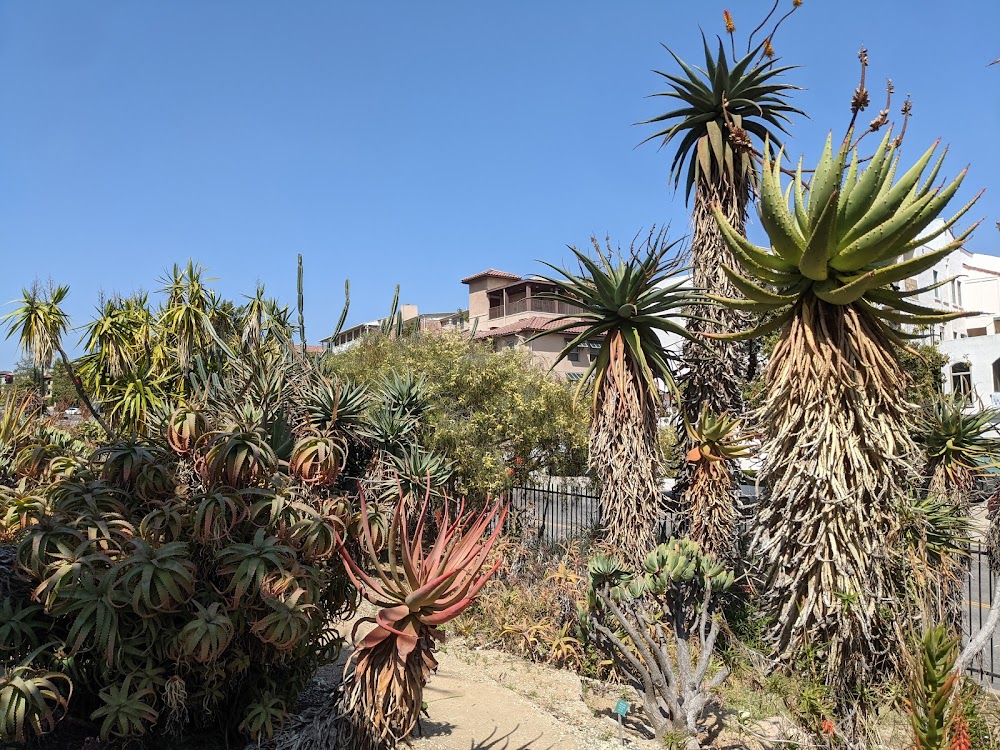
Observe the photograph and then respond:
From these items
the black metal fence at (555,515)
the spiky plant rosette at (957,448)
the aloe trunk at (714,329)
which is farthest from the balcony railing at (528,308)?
the spiky plant rosette at (957,448)

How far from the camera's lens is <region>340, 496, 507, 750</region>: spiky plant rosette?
481 centimetres

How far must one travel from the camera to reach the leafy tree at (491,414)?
11922mm

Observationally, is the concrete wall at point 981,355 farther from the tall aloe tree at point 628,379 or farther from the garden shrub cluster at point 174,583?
the garden shrub cluster at point 174,583

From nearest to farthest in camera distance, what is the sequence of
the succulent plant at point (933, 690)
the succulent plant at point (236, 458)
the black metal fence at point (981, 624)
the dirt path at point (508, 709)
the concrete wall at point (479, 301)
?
the succulent plant at point (933, 690)
the succulent plant at point (236, 458)
the dirt path at point (508, 709)
the black metal fence at point (981, 624)
the concrete wall at point (479, 301)

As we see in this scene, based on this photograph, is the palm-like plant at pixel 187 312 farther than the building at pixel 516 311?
No

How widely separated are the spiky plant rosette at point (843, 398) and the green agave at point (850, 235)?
0.04ft

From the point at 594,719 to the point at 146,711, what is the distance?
13.5 feet

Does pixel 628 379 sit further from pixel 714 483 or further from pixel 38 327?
pixel 38 327

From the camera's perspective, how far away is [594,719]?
23.3ft

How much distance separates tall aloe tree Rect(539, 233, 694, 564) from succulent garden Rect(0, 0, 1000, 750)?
0.04 meters

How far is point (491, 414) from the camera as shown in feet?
40.2

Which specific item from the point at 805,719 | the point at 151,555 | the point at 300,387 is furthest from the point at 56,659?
the point at 805,719

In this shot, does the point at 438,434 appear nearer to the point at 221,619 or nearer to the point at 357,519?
the point at 357,519

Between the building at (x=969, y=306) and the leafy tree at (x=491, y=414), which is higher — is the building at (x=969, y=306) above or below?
above
